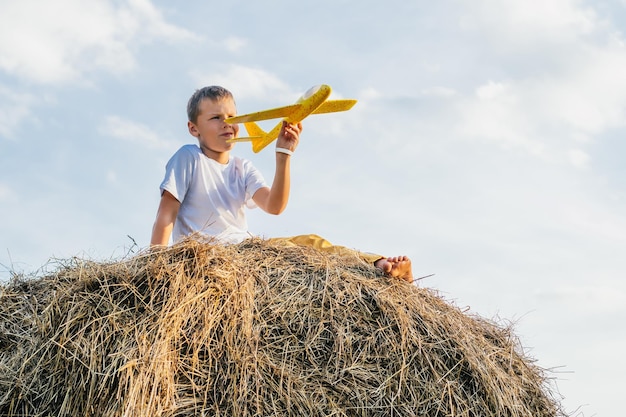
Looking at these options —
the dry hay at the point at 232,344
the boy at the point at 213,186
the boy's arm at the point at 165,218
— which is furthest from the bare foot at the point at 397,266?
the boy's arm at the point at 165,218

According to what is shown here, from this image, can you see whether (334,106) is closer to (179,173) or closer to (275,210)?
(275,210)

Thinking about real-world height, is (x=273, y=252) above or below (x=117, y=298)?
above

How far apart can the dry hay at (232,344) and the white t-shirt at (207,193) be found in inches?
29.5

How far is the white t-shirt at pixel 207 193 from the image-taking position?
4.55 m

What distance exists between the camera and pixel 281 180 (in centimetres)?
438

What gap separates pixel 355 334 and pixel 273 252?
638 millimetres

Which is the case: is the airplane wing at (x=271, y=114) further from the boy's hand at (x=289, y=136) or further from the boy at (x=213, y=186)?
the boy at (x=213, y=186)

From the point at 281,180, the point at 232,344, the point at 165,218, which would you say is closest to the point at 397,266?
the point at 281,180

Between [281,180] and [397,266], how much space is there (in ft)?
2.73

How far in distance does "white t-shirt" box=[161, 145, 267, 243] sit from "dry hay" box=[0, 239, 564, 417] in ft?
2.46

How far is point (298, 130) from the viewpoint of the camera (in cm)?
407

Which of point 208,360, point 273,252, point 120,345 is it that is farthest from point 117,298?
point 273,252

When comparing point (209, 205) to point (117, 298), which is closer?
point (117, 298)

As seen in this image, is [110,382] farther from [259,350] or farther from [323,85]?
[323,85]
